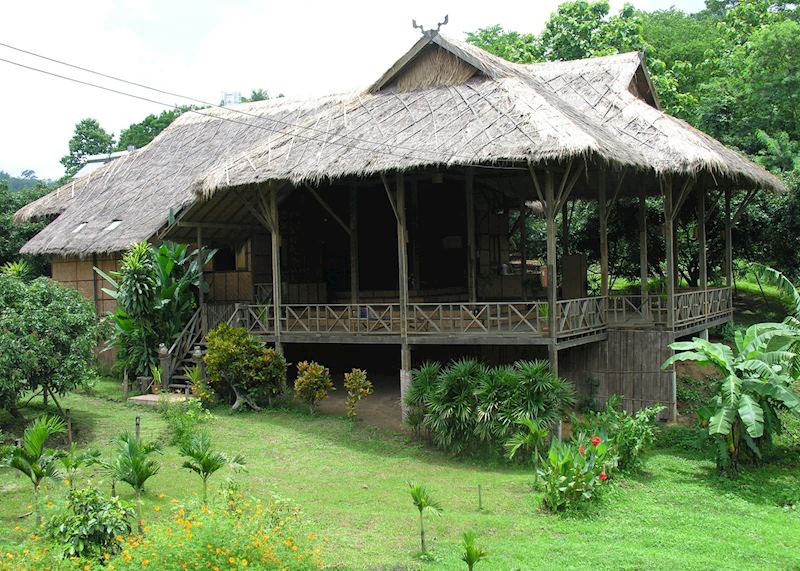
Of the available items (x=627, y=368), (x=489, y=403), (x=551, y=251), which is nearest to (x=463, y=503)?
(x=489, y=403)

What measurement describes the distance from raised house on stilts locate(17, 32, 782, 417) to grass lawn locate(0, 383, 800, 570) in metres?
2.20

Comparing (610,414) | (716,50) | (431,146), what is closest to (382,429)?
(610,414)

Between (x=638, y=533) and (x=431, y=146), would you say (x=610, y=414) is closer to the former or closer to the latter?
(x=638, y=533)

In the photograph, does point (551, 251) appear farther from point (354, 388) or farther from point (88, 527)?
point (88, 527)

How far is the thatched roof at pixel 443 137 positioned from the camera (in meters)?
13.8

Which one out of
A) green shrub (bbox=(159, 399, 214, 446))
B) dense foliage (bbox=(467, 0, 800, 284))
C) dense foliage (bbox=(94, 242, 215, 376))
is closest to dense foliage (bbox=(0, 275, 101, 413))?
green shrub (bbox=(159, 399, 214, 446))

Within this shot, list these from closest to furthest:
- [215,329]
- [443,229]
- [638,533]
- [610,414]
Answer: [638,533], [610,414], [215,329], [443,229]

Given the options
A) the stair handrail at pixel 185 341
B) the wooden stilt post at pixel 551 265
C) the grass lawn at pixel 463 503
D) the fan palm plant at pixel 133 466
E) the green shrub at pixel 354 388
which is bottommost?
the grass lawn at pixel 463 503

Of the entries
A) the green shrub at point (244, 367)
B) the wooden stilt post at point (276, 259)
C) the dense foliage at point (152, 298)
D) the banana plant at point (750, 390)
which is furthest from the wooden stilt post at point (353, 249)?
the banana plant at point (750, 390)

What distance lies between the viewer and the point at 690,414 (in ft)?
52.4

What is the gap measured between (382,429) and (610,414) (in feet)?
13.5

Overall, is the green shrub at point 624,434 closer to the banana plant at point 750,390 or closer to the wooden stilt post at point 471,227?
the banana plant at point 750,390

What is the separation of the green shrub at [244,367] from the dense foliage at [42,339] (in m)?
2.42

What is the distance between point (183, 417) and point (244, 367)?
2.03 metres
